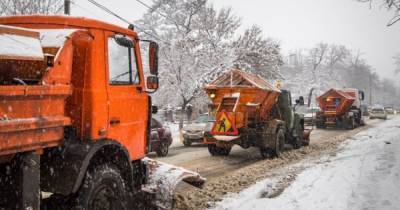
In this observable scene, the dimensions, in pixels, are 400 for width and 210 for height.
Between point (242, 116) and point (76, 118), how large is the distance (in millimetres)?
9204

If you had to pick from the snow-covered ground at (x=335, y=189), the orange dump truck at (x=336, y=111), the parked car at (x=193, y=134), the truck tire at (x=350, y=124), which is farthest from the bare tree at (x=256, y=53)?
the snow-covered ground at (x=335, y=189)

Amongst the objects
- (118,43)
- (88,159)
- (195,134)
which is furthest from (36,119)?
(195,134)

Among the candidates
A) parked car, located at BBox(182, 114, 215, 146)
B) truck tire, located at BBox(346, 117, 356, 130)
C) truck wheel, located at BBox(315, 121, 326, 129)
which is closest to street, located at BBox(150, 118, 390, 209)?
parked car, located at BBox(182, 114, 215, 146)

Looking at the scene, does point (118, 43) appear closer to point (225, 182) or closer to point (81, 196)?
point (81, 196)

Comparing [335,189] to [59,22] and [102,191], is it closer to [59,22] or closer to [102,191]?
[102,191]

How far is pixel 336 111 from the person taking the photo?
2959 cm

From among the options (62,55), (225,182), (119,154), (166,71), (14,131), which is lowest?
(225,182)

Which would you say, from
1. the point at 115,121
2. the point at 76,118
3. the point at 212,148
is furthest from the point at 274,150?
the point at 76,118

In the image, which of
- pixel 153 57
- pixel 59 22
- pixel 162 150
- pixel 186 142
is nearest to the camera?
pixel 59 22

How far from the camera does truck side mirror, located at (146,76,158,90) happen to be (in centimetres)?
621

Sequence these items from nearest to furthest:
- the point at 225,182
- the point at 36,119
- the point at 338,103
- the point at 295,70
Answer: the point at 36,119 → the point at 225,182 → the point at 338,103 → the point at 295,70

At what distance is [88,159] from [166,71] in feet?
84.7

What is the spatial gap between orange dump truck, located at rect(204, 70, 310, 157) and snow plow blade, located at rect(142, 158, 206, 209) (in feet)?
22.3

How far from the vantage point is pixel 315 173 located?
35.5 feet
